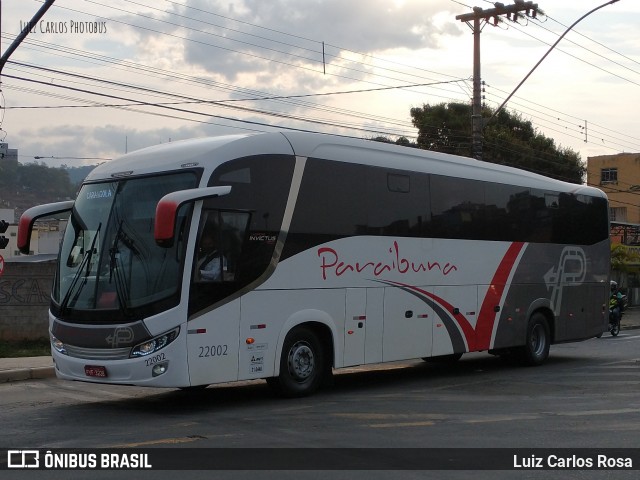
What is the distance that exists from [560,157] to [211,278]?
49.0m

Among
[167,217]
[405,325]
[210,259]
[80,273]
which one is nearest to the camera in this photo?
[167,217]

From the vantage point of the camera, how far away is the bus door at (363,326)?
13.5m

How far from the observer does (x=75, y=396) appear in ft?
44.3

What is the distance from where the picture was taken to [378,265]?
14031 millimetres

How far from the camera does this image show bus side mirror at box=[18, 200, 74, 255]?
41.2ft

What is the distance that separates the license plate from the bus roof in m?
2.69

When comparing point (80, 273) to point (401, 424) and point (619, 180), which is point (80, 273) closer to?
point (401, 424)

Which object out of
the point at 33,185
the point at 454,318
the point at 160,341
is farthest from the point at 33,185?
the point at 160,341

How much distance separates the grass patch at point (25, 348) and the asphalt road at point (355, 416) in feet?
15.4

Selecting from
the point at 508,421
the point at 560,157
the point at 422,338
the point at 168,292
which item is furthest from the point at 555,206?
the point at 560,157

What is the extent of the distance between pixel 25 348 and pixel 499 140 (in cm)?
3614

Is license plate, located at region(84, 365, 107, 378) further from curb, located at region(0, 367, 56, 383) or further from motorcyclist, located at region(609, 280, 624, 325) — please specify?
motorcyclist, located at region(609, 280, 624, 325)

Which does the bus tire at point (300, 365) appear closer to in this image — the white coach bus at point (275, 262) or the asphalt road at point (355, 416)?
A: the white coach bus at point (275, 262)


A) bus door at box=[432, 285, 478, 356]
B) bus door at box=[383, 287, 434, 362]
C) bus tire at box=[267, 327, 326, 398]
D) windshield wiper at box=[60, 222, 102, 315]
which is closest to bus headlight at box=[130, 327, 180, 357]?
windshield wiper at box=[60, 222, 102, 315]
